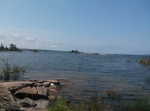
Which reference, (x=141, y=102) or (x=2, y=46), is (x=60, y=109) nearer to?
(x=141, y=102)

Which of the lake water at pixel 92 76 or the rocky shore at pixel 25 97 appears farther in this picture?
the lake water at pixel 92 76

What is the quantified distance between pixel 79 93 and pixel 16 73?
27.8 ft

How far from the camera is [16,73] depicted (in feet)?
86.9

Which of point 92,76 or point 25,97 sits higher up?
point 25,97

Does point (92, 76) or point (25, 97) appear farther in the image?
point (92, 76)

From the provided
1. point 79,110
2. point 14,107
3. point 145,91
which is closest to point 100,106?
point 79,110

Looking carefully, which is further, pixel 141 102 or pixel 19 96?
pixel 19 96

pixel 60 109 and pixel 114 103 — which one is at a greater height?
pixel 60 109

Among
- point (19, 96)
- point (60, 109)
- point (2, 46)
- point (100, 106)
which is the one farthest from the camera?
point (2, 46)

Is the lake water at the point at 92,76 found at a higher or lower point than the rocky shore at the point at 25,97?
lower

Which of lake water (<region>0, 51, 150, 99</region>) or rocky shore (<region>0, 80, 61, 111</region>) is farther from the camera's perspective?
lake water (<region>0, 51, 150, 99</region>)

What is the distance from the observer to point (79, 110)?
12.1m

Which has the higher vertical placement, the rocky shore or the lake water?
the rocky shore

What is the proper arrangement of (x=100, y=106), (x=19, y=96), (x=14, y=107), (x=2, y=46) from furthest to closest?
(x=2, y=46)
(x=19, y=96)
(x=100, y=106)
(x=14, y=107)
